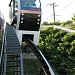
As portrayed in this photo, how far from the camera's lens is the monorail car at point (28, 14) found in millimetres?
21452

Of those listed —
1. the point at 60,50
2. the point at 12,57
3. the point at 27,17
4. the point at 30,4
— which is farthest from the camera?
the point at 60,50

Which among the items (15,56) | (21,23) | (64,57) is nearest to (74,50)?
(64,57)

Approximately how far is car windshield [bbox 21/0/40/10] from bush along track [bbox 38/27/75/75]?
4.42 metres

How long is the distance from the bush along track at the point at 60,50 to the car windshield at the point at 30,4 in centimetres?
442

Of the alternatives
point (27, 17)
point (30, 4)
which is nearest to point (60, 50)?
point (27, 17)

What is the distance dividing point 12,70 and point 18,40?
4.55m

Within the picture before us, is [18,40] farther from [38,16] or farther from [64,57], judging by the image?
[64,57]

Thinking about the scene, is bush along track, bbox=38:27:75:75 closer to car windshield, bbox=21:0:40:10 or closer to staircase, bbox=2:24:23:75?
staircase, bbox=2:24:23:75


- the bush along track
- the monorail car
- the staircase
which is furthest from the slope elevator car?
the bush along track

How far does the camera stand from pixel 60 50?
24.6 metres

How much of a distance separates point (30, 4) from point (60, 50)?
5.02 meters

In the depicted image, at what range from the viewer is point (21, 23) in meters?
21.8

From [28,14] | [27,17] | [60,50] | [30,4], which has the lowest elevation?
[60,50]

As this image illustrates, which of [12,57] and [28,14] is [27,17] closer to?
[28,14]
